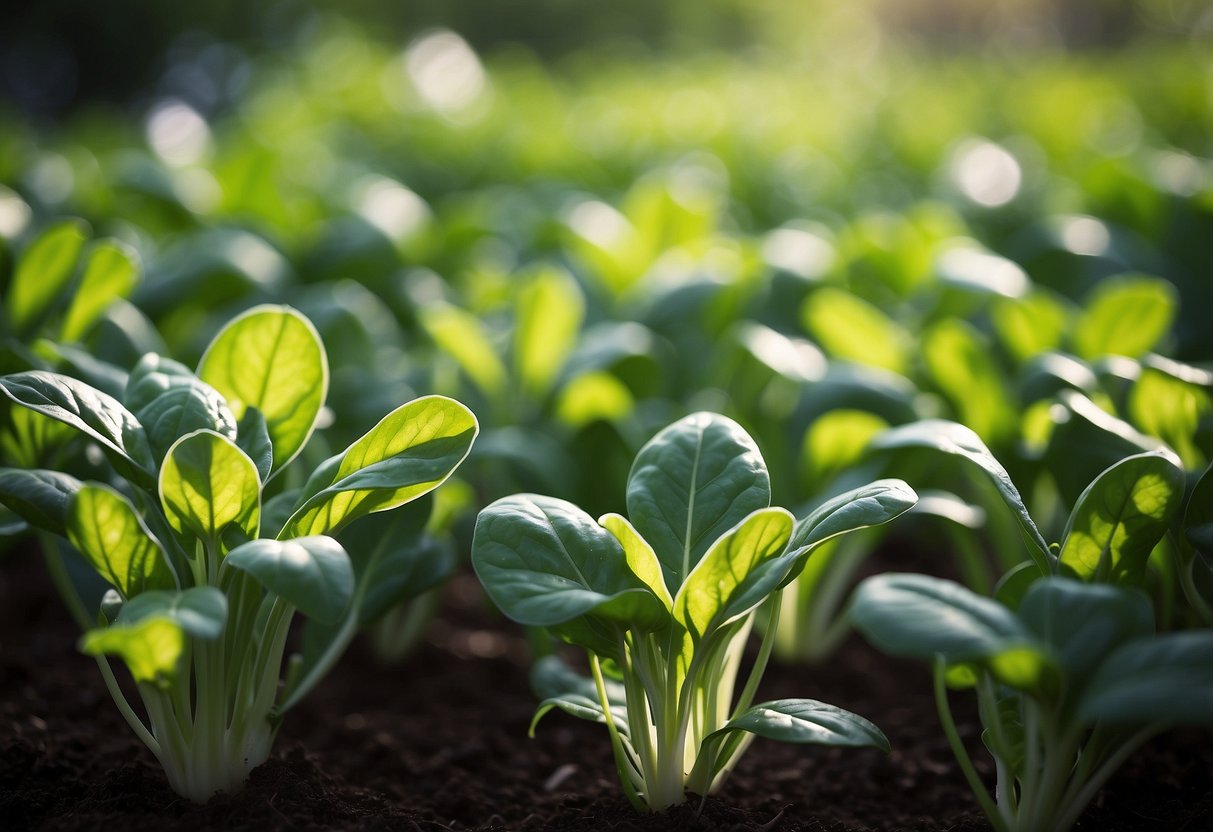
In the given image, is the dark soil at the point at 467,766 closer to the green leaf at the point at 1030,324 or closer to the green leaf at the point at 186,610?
the green leaf at the point at 186,610

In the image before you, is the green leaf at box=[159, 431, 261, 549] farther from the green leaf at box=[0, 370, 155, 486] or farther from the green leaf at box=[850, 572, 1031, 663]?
the green leaf at box=[850, 572, 1031, 663]

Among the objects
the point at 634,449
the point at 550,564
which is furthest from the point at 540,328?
the point at 550,564

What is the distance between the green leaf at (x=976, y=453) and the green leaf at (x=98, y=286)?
1132 mm

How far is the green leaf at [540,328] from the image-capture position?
5.87 ft

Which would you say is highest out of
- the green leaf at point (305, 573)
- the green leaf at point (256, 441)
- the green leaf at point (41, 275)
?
the green leaf at point (41, 275)

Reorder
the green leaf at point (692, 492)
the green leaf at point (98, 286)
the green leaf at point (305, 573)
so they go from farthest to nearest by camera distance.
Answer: the green leaf at point (98, 286), the green leaf at point (692, 492), the green leaf at point (305, 573)

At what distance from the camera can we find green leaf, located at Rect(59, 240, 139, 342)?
1495 millimetres

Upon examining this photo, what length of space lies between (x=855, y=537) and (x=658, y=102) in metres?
3.85

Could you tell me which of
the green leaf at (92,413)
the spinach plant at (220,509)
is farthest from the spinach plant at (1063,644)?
the green leaf at (92,413)

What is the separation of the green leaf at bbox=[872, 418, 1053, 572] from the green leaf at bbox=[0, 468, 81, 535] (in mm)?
909

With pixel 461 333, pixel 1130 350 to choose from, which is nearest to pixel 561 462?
pixel 461 333

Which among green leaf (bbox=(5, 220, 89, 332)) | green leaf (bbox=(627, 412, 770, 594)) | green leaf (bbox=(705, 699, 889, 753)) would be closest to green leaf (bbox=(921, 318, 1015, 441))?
green leaf (bbox=(627, 412, 770, 594))

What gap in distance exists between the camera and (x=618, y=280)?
2203 mm

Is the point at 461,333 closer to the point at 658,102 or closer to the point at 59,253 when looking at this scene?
the point at 59,253
